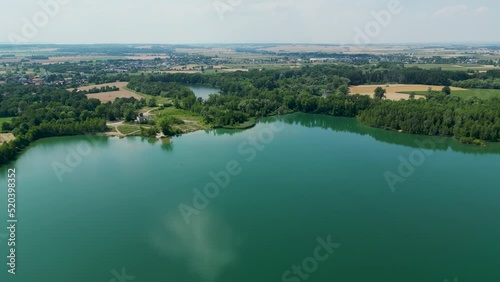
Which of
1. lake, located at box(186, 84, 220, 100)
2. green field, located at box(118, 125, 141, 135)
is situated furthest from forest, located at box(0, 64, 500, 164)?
lake, located at box(186, 84, 220, 100)

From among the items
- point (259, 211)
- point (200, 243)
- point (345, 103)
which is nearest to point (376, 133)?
point (345, 103)

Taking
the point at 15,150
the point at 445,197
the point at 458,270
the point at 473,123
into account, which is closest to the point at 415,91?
the point at 473,123

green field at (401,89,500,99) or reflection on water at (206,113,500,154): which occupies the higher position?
green field at (401,89,500,99)

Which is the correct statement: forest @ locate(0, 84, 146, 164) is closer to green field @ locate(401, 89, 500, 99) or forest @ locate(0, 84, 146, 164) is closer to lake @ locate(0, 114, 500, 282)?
lake @ locate(0, 114, 500, 282)

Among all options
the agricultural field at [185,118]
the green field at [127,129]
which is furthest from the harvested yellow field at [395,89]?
the green field at [127,129]

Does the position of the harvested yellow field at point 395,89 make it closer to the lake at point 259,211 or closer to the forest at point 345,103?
the forest at point 345,103

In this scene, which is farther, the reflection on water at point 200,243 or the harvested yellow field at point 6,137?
the harvested yellow field at point 6,137

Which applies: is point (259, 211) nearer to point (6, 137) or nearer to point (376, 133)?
point (376, 133)
